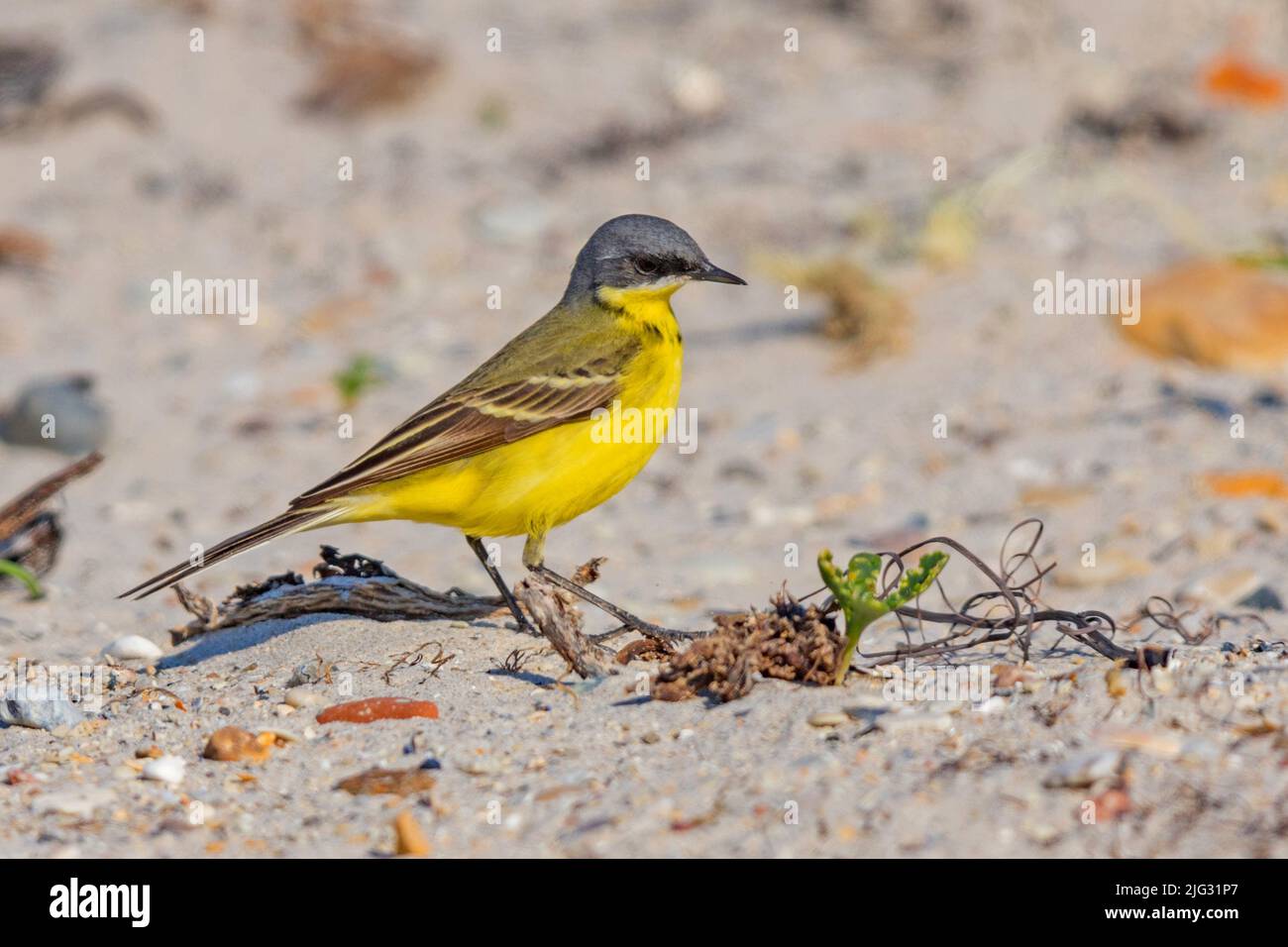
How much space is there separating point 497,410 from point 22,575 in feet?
7.89

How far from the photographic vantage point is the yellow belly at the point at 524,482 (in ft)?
21.5

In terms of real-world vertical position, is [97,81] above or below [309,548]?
above

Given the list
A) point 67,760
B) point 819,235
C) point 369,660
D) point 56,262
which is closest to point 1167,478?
point 819,235

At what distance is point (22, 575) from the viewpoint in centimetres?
745

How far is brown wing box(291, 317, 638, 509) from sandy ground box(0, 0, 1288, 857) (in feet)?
2.10

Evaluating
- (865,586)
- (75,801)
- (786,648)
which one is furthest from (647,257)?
(75,801)

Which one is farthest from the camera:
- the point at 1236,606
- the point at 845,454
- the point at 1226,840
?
the point at 845,454

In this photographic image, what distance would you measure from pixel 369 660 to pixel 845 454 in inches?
178

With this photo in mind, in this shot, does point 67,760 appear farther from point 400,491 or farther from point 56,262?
point 56,262

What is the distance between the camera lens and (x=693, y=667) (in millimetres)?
5465

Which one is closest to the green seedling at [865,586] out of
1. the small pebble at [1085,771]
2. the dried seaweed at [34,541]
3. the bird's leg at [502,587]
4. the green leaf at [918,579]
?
the green leaf at [918,579]

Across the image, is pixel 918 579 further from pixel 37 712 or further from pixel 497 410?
pixel 37 712

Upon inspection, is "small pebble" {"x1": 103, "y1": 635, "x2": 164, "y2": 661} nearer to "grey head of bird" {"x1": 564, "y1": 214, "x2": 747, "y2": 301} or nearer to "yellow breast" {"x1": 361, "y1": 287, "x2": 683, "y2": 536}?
"yellow breast" {"x1": 361, "y1": 287, "x2": 683, "y2": 536}

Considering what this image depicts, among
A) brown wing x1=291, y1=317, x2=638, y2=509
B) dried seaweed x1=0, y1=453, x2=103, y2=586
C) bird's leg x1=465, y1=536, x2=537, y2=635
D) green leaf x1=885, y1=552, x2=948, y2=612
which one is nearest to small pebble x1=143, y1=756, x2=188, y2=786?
brown wing x1=291, y1=317, x2=638, y2=509
